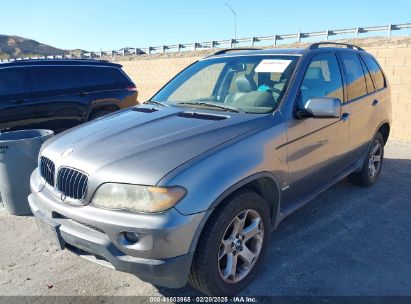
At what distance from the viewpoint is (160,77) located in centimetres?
1639

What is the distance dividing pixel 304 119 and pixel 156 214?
5.68ft

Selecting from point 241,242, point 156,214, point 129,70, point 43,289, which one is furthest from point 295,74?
point 129,70

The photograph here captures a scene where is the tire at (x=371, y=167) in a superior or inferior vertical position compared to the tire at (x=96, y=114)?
inferior

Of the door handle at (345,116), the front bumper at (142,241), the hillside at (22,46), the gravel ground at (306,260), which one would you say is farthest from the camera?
the hillside at (22,46)

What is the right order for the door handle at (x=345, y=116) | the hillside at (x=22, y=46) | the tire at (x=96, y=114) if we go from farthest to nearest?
1. the hillside at (x=22, y=46)
2. the tire at (x=96, y=114)
3. the door handle at (x=345, y=116)

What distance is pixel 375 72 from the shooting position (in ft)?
16.3

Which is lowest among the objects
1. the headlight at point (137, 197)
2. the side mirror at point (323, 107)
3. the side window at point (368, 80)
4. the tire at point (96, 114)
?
the tire at point (96, 114)

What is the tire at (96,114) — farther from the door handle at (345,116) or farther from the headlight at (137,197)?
the headlight at (137,197)

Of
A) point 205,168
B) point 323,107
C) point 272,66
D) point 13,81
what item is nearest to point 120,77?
point 13,81

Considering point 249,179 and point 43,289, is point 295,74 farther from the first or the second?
point 43,289

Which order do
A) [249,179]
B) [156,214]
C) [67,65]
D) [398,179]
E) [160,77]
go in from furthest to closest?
[160,77], [67,65], [398,179], [249,179], [156,214]

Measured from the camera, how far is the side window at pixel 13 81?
A: 20.2ft

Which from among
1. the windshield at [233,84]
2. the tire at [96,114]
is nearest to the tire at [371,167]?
the windshield at [233,84]

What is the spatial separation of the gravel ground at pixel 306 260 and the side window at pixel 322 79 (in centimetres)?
143
